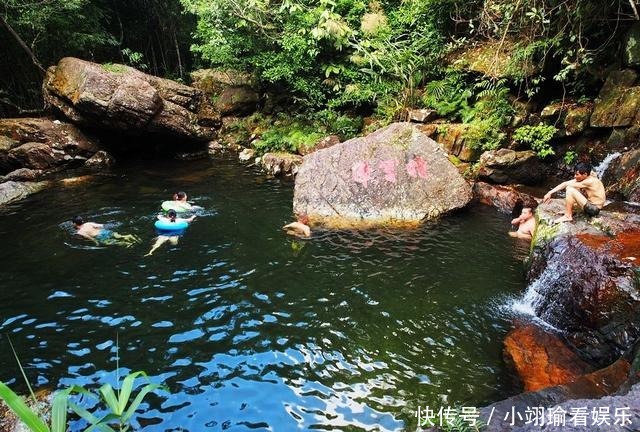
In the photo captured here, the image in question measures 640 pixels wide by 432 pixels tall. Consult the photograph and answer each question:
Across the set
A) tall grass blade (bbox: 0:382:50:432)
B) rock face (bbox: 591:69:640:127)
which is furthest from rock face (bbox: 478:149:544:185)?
tall grass blade (bbox: 0:382:50:432)

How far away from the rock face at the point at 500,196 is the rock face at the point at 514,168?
1.27 ft

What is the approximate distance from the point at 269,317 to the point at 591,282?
4.58m

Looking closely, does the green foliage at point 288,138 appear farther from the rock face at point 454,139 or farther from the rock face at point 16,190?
the rock face at point 16,190

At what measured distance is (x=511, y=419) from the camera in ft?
11.9

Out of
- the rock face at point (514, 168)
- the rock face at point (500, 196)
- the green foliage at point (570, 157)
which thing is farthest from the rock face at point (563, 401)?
the green foliage at point (570, 157)

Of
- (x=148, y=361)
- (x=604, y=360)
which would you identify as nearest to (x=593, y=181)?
(x=604, y=360)

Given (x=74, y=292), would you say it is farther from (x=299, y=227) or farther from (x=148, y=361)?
(x=299, y=227)

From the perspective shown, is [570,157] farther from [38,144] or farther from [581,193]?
[38,144]

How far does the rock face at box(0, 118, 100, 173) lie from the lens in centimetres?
1473

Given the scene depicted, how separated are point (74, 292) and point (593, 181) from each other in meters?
9.37

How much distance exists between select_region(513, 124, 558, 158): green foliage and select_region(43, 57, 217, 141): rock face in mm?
12455

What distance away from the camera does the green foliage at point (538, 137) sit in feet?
39.5

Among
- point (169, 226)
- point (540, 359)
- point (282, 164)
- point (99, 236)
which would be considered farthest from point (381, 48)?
point (540, 359)

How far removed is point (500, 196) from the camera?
11.5 metres
